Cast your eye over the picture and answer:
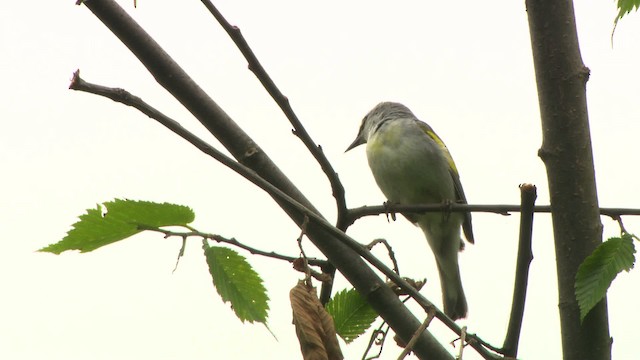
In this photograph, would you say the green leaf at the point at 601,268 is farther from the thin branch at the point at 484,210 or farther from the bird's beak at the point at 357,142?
the bird's beak at the point at 357,142

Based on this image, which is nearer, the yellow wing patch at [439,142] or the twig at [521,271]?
the twig at [521,271]

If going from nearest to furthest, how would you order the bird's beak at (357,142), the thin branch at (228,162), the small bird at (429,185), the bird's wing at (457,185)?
A: the thin branch at (228,162), the small bird at (429,185), the bird's wing at (457,185), the bird's beak at (357,142)

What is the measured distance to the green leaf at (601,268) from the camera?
81.4 inches

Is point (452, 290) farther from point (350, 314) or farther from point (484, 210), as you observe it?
point (350, 314)

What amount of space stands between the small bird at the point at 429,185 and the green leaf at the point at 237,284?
13.4 feet

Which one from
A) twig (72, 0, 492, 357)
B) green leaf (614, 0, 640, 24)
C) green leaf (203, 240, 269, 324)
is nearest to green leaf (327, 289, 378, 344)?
twig (72, 0, 492, 357)

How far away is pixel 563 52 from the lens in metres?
2.35

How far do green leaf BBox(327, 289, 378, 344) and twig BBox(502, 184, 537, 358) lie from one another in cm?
46

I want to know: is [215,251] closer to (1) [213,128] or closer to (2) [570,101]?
(1) [213,128]

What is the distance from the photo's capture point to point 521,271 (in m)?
2.21

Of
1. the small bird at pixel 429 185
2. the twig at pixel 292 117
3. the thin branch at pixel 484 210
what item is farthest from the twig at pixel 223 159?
the small bird at pixel 429 185

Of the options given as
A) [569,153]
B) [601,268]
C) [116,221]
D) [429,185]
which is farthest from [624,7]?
[429,185]

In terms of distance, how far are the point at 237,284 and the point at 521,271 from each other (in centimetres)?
82

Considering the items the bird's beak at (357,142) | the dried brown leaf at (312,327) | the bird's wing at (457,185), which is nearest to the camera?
the dried brown leaf at (312,327)
